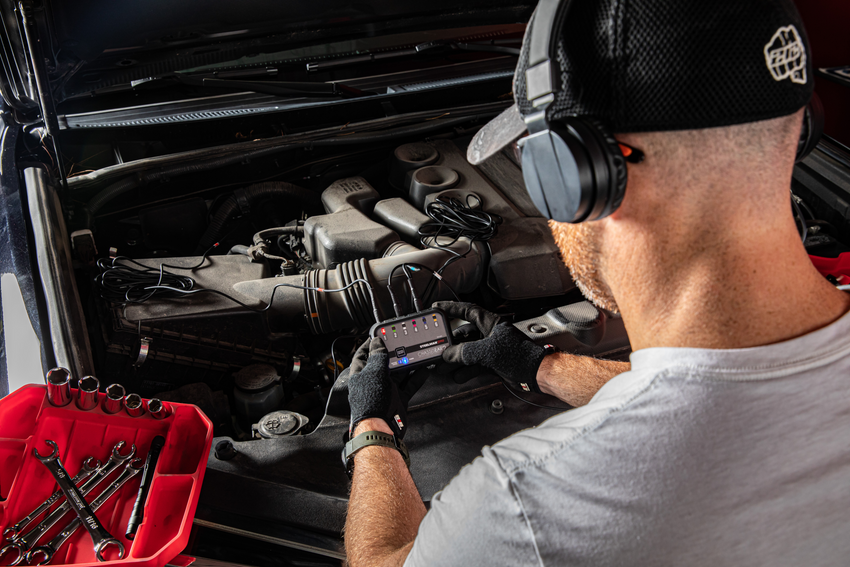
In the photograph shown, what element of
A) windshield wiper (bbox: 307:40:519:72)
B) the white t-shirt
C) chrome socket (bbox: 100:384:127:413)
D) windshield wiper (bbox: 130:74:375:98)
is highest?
windshield wiper (bbox: 307:40:519:72)

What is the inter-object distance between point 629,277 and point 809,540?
31cm

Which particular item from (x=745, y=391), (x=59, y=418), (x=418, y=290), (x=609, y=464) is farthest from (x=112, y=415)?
(x=745, y=391)

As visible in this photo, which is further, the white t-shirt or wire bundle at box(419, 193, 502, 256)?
wire bundle at box(419, 193, 502, 256)

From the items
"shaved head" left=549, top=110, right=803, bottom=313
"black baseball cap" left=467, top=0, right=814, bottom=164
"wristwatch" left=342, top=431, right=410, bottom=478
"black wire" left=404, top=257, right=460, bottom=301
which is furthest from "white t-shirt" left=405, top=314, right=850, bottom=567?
"black wire" left=404, top=257, right=460, bottom=301

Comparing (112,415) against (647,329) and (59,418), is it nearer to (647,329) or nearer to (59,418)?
(59,418)

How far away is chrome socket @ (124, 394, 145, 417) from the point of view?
89 centimetres

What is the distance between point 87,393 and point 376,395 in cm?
44

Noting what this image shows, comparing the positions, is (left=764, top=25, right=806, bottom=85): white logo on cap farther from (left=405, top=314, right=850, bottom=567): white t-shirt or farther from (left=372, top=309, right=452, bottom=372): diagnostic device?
(left=372, top=309, right=452, bottom=372): diagnostic device

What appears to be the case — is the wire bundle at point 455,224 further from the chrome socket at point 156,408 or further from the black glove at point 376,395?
the chrome socket at point 156,408

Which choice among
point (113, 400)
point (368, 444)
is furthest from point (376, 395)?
point (113, 400)

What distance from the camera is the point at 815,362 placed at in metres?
0.57

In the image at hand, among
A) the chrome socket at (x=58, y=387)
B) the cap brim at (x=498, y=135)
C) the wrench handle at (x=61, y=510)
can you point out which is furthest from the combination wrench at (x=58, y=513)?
the cap brim at (x=498, y=135)

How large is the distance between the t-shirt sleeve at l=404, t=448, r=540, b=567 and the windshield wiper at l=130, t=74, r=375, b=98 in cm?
131

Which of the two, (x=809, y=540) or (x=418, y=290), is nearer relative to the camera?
(x=809, y=540)
